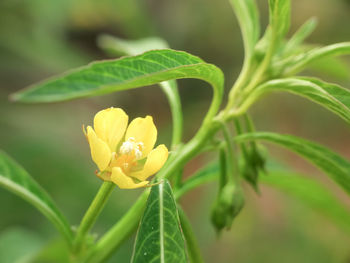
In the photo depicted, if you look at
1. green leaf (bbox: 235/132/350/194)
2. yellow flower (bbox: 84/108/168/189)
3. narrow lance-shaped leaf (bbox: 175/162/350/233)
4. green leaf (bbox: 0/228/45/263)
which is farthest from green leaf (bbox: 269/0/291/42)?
green leaf (bbox: 0/228/45/263)

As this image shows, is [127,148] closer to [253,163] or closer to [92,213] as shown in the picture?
[92,213]

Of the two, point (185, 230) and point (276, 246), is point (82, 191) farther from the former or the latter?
point (185, 230)

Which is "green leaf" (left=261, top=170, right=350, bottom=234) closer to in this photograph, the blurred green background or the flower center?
the blurred green background

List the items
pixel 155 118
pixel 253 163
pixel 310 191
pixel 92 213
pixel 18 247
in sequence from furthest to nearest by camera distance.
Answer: pixel 155 118 < pixel 18 247 < pixel 310 191 < pixel 253 163 < pixel 92 213

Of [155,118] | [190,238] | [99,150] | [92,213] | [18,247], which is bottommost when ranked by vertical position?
[155,118]

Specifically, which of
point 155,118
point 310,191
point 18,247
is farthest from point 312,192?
point 155,118
